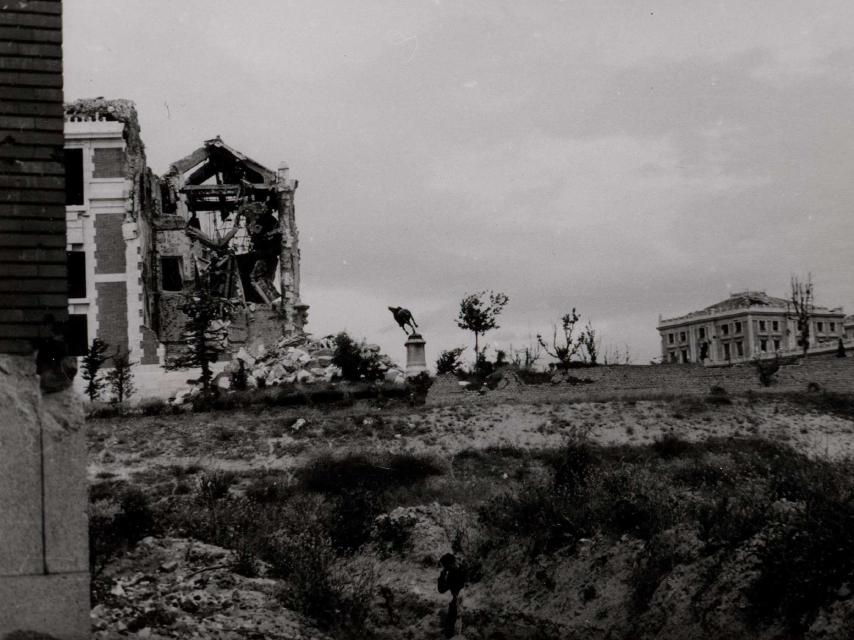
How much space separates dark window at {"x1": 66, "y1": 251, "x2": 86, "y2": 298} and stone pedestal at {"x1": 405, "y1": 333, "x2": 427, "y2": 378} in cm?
1323

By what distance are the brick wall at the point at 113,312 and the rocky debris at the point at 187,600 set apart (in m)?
24.7

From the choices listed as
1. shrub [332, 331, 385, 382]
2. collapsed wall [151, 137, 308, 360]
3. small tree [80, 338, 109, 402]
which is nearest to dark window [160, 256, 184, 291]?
collapsed wall [151, 137, 308, 360]

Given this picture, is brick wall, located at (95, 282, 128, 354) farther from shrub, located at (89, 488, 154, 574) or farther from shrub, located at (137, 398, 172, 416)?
shrub, located at (89, 488, 154, 574)

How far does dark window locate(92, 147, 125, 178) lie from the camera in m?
39.1

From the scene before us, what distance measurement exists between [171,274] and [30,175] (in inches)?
1467

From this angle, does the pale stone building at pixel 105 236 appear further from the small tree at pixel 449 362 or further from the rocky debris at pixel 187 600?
A: the rocky debris at pixel 187 600

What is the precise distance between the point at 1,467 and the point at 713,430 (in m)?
27.5

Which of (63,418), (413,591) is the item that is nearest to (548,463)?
(413,591)

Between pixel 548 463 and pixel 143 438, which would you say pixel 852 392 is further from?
pixel 143 438

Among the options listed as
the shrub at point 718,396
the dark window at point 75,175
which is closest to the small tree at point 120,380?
the dark window at point 75,175

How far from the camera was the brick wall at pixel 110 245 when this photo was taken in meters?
38.9

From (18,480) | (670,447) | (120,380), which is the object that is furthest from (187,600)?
(120,380)

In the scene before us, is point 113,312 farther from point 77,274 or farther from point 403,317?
point 403,317

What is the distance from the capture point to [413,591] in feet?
55.0
